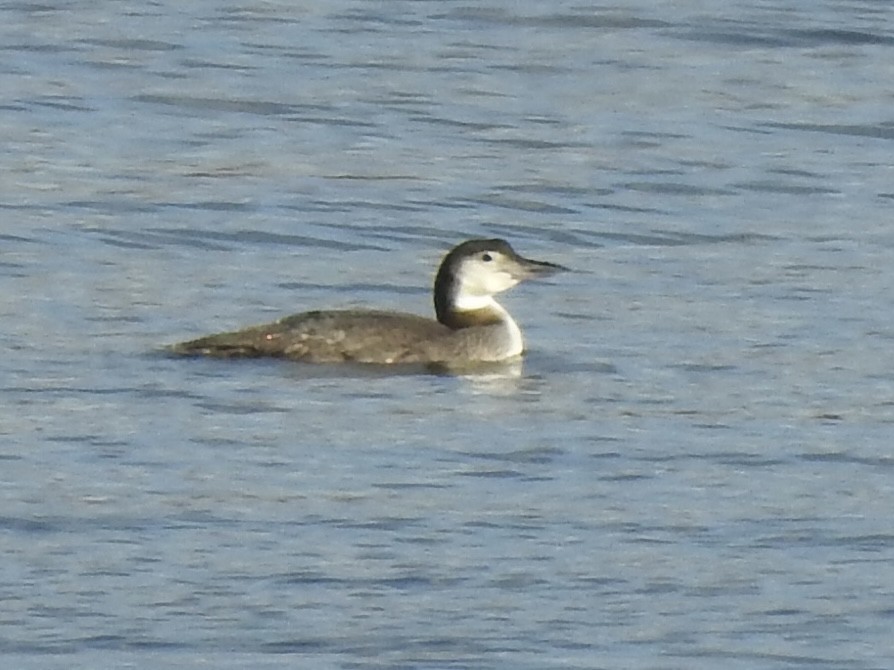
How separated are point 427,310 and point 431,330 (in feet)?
4.81

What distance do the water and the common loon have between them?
181 mm

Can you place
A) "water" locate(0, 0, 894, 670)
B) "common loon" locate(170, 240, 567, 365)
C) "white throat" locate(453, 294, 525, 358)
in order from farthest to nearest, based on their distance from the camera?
"white throat" locate(453, 294, 525, 358)
"common loon" locate(170, 240, 567, 365)
"water" locate(0, 0, 894, 670)

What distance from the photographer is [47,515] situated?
35.2ft

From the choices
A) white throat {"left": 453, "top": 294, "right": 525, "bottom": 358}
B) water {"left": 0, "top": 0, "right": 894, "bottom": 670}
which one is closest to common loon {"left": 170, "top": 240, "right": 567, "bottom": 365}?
white throat {"left": 453, "top": 294, "right": 525, "bottom": 358}

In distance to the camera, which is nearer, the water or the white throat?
the water

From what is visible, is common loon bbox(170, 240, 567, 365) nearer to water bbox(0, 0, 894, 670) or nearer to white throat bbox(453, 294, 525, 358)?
white throat bbox(453, 294, 525, 358)

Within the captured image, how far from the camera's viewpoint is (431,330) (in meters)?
14.7

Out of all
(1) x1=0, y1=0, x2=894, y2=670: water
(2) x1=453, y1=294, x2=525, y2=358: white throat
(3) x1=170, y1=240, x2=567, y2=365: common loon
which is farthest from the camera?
(2) x1=453, y1=294, x2=525, y2=358: white throat

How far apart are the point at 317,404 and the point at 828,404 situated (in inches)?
81.5

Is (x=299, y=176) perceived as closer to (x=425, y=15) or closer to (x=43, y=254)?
(x=43, y=254)

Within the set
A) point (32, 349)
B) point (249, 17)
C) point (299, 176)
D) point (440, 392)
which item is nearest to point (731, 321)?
point (440, 392)

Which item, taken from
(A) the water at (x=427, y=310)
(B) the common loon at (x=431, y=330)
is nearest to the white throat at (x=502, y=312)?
(B) the common loon at (x=431, y=330)

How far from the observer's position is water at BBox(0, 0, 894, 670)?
9.87 metres

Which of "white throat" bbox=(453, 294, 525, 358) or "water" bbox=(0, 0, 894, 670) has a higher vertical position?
"water" bbox=(0, 0, 894, 670)
